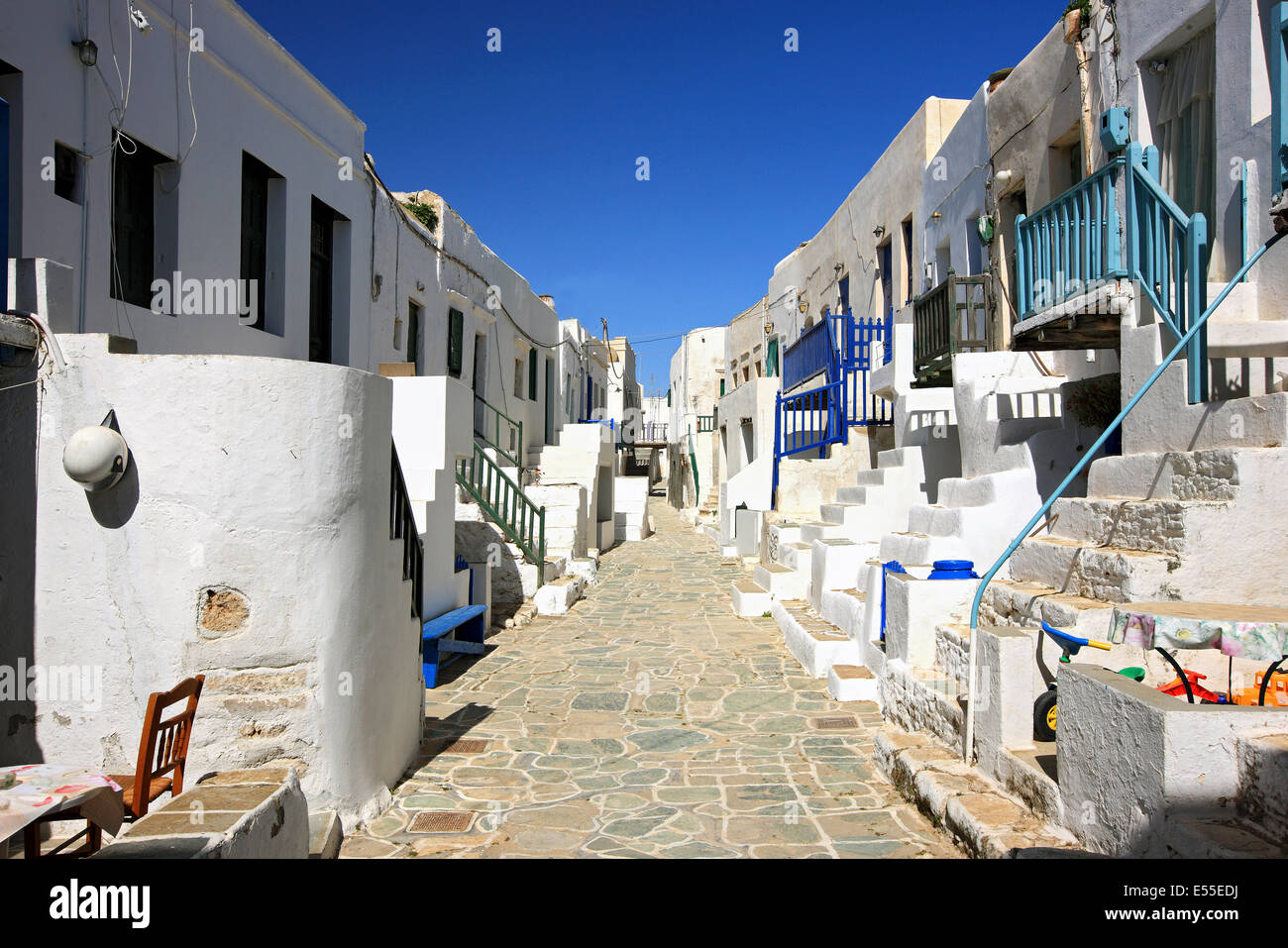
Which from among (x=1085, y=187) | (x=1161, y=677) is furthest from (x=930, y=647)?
(x=1085, y=187)

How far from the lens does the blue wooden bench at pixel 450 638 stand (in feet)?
24.2

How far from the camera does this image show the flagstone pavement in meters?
4.24

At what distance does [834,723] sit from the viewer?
6277 mm

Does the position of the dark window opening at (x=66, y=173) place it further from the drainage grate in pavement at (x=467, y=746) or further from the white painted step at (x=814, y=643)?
the white painted step at (x=814, y=643)

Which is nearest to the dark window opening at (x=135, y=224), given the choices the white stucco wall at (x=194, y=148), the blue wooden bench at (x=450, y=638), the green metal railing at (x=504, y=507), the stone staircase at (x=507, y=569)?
the white stucco wall at (x=194, y=148)

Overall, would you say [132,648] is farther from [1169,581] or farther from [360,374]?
[1169,581]

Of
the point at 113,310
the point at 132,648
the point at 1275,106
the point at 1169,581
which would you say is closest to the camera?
the point at 132,648

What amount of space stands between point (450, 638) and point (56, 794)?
5538mm

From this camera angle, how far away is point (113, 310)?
21.0 ft

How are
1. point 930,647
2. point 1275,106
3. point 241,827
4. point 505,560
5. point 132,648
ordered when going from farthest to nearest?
point 505,560, point 930,647, point 1275,106, point 132,648, point 241,827

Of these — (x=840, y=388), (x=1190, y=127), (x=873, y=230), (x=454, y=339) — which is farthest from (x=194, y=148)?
(x=873, y=230)

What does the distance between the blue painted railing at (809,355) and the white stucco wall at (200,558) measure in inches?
457

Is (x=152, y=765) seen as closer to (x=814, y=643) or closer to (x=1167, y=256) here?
(x=814, y=643)

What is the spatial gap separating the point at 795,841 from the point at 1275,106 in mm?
5240
